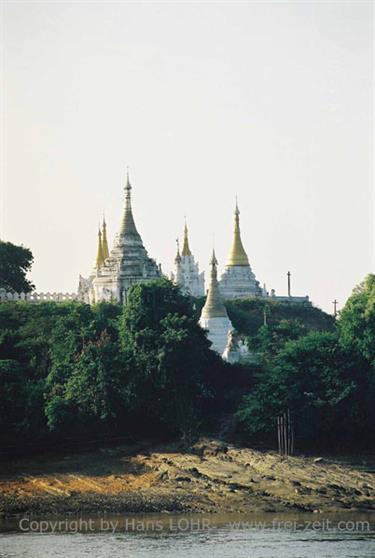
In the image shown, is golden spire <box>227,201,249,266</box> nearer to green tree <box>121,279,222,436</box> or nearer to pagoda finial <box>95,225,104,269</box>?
pagoda finial <box>95,225,104,269</box>

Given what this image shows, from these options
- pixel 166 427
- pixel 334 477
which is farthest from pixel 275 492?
pixel 166 427

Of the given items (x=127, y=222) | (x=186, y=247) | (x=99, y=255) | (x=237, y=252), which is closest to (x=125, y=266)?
(x=127, y=222)

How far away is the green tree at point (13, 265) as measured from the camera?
132m

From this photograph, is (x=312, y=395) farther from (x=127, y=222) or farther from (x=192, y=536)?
(x=127, y=222)

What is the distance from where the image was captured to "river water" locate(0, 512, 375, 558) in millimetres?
79375

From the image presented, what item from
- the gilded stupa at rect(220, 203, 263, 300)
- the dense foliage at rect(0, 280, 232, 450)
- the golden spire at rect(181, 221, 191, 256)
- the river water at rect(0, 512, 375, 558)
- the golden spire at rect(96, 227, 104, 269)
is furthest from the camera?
the golden spire at rect(181, 221, 191, 256)

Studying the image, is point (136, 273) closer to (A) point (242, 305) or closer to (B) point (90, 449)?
(A) point (242, 305)

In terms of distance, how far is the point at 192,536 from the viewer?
82.6m

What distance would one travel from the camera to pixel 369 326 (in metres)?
103

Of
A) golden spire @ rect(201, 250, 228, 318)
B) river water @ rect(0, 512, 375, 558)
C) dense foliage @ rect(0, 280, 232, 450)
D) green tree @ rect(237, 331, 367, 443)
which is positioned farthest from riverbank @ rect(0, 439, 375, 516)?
golden spire @ rect(201, 250, 228, 318)

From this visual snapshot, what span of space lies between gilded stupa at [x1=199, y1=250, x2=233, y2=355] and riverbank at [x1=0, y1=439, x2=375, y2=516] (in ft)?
65.3

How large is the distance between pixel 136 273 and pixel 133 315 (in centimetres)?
3032

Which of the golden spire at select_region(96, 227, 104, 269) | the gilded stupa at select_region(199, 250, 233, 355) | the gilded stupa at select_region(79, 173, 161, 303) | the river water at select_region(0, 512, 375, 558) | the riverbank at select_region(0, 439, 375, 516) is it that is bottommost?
the river water at select_region(0, 512, 375, 558)

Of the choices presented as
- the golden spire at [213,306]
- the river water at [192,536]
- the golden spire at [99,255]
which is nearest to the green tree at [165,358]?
the river water at [192,536]
